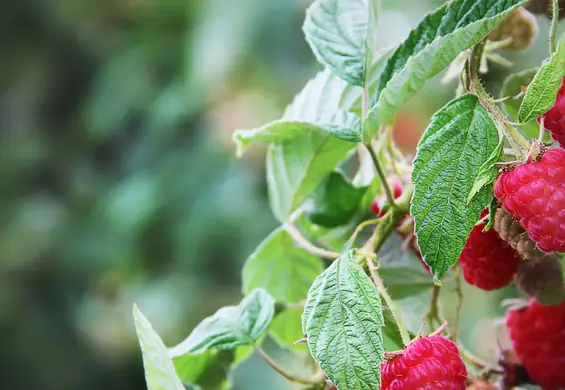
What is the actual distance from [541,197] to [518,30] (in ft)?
0.45

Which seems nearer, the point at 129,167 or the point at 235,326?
the point at 235,326

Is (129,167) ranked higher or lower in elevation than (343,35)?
lower

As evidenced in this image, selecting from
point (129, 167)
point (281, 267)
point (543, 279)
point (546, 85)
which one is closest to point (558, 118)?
point (546, 85)

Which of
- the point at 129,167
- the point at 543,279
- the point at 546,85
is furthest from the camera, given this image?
the point at 129,167

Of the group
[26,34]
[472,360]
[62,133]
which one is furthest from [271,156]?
[26,34]

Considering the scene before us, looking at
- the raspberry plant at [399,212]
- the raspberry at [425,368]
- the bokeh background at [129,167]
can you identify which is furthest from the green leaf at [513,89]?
the bokeh background at [129,167]

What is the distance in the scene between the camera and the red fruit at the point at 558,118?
0.29 m

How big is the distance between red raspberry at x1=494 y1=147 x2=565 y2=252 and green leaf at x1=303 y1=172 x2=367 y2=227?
0.14 m

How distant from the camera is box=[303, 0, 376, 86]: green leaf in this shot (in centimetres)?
36

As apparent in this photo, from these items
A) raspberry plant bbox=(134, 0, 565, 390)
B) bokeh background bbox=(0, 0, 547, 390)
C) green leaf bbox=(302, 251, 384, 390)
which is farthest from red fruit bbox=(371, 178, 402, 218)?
bokeh background bbox=(0, 0, 547, 390)

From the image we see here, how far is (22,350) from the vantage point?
2.46m

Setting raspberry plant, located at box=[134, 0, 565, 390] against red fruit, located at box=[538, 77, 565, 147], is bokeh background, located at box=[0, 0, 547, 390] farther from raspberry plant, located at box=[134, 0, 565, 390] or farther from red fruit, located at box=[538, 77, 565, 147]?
red fruit, located at box=[538, 77, 565, 147]

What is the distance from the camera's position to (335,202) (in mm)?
431

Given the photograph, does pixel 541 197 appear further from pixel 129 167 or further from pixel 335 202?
pixel 129 167
